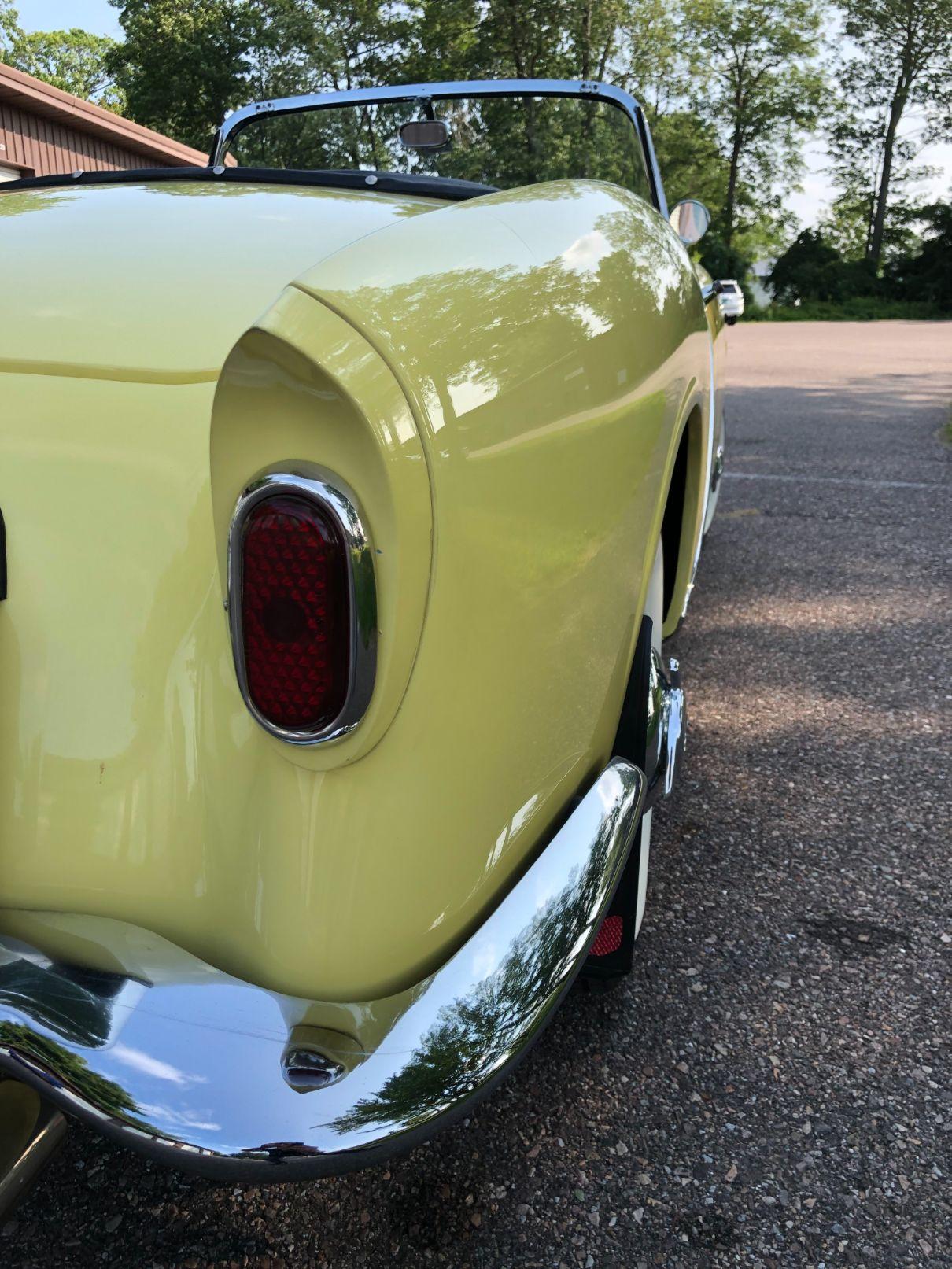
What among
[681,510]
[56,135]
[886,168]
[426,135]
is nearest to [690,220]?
[426,135]

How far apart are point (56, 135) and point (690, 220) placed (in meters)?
15.0

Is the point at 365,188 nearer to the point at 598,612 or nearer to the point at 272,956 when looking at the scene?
the point at 598,612

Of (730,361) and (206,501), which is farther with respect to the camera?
(730,361)

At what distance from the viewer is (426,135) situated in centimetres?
295

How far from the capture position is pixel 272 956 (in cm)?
104

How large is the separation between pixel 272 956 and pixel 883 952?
1.33m

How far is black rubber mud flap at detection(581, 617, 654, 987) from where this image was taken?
1.49 m

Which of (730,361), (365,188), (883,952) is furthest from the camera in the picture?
(730,361)

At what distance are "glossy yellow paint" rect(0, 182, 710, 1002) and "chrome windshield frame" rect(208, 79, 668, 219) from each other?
2021 millimetres

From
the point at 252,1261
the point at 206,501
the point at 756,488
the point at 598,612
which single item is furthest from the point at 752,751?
the point at 756,488

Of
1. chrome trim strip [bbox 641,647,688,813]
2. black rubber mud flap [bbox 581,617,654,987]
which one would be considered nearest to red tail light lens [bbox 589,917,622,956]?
black rubber mud flap [bbox 581,617,654,987]

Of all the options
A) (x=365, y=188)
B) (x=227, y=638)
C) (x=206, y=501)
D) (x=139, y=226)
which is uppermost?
(x=365, y=188)

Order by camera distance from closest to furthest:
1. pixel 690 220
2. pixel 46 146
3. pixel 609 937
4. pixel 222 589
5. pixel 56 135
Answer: pixel 222 589 → pixel 609 937 → pixel 690 220 → pixel 46 146 → pixel 56 135

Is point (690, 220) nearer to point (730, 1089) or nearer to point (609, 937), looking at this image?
point (609, 937)
